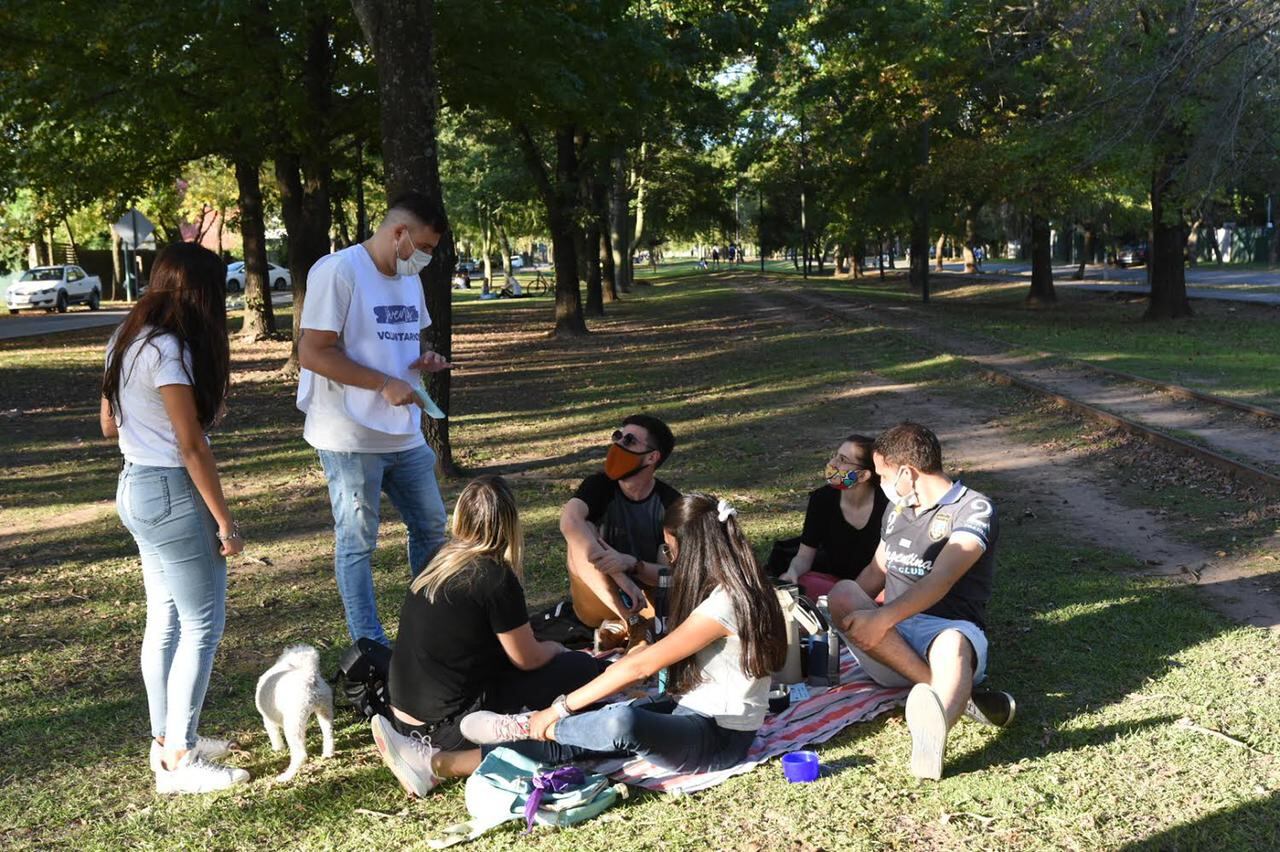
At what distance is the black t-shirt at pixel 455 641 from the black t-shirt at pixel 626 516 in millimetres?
1426

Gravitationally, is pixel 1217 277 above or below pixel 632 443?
above

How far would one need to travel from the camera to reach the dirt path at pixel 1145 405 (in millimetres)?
9742

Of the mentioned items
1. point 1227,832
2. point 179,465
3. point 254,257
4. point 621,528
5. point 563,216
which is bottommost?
point 1227,832

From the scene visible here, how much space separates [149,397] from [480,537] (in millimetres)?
1172

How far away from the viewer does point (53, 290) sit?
37781mm

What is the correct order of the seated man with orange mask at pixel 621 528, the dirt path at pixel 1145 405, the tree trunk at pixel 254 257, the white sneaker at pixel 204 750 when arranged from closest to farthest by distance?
the white sneaker at pixel 204 750
the seated man with orange mask at pixel 621 528
the dirt path at pixel 1145 405
the tree trunk at pixel 254 257

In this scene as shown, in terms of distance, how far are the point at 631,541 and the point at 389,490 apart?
4.02 ft

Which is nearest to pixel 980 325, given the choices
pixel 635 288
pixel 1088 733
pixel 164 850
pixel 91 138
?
pixel 91 138

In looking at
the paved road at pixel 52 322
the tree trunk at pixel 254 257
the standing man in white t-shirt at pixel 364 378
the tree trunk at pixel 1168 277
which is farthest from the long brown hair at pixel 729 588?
the paved road at pixel 52 322

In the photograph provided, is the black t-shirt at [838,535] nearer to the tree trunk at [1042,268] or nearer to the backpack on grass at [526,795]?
the backpack on grass at [526,795]

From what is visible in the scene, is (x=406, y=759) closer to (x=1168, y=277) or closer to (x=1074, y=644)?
(x=1074, y=644)

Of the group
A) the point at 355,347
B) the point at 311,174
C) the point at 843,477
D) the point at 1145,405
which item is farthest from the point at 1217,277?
the point at 355,347

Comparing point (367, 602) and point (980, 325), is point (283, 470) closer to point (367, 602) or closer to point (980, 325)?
point (367, 602)

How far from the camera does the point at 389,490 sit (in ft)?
16.3
